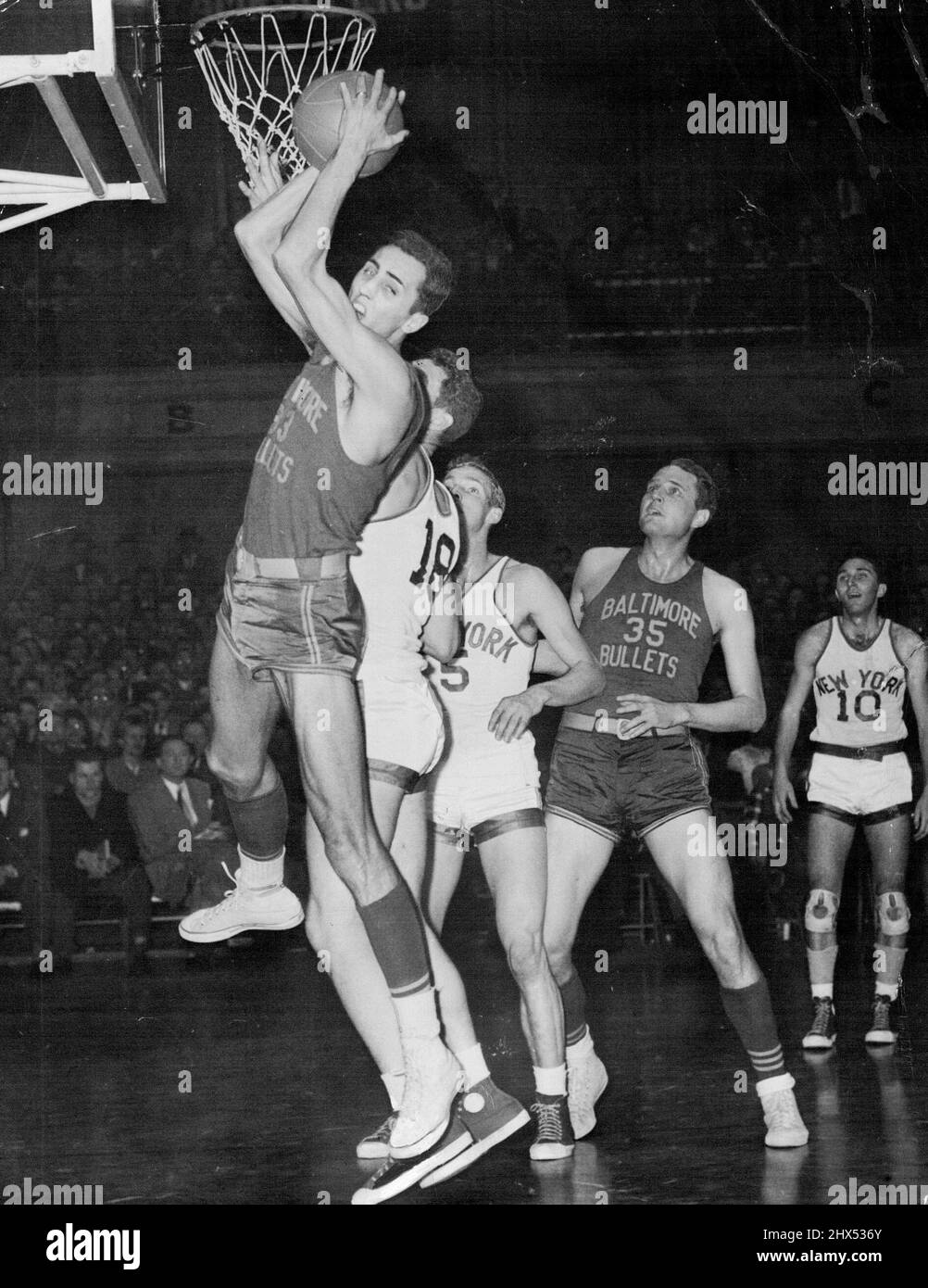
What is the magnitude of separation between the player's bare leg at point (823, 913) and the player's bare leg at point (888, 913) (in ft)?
0.38

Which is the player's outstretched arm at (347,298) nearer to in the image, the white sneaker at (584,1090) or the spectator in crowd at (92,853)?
the spectator in crowd at (92,853)

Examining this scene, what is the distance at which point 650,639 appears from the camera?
4.85 m

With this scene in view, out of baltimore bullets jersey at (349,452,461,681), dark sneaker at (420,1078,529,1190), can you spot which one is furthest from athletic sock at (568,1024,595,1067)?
baltimore bullets jersey at (349,452,461,681)

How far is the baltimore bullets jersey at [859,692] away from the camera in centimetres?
512

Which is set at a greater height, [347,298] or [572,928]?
[347,298]

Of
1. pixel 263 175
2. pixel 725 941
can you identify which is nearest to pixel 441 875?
pixel 725 941

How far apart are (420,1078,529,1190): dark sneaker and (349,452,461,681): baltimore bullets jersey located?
1.24 meters

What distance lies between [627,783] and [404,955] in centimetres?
94

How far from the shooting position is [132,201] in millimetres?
5000

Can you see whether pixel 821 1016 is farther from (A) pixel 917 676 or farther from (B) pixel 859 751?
(A) pixel 917 676

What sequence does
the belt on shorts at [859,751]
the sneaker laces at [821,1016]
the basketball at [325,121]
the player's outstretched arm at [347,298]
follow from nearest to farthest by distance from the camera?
1. the player's outstretched arm at [347,298]
2. the basketball at [325,121]
3. the sneaker laces at [821,1016]
4. the belt on shorts at [859,751]

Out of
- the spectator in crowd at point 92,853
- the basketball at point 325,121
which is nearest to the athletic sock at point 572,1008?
the spectator in crowd at point 92,853

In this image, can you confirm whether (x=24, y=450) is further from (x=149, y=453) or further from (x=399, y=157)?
(x=399, y=157)
